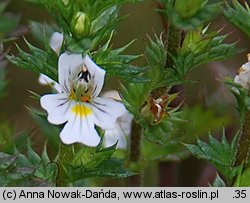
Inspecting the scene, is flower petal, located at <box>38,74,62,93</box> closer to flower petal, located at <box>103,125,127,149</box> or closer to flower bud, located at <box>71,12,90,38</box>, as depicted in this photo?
flower bud, located at <box>71,12,90,38</box>

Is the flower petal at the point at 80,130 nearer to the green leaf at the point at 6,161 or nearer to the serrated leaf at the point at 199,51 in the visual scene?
the green leaf at the point at 6,161

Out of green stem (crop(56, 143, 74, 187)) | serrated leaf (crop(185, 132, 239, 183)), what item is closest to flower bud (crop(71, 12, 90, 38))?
green stem (crop(56, 143, 74, 187))

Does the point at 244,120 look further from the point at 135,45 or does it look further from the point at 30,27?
the point at 135,45

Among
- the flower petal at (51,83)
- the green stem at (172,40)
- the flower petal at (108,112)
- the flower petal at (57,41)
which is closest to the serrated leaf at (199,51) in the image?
the green stem at (172,40)

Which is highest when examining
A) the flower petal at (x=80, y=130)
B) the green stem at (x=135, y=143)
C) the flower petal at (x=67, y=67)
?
the flower petal at (x=67, y=67)

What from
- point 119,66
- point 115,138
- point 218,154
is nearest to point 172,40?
point 119,66

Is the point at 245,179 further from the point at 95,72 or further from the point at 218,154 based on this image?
the point at 95,72

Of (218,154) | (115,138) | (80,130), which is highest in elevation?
(80,130)
